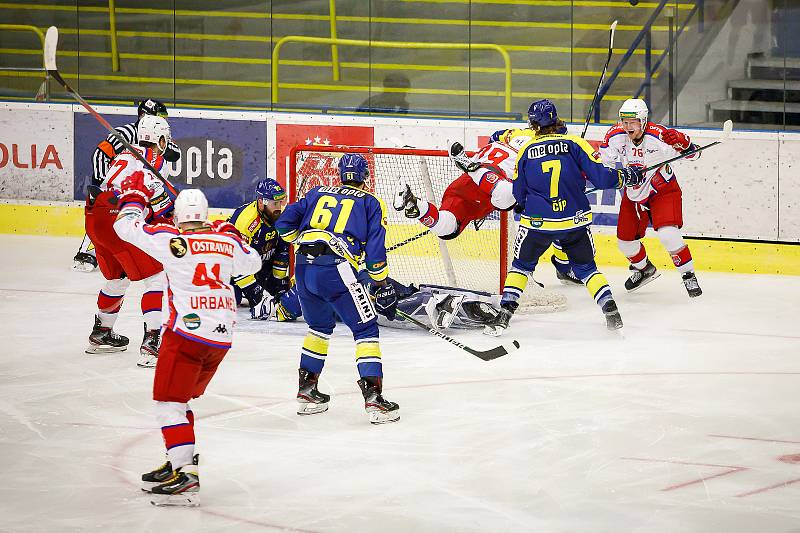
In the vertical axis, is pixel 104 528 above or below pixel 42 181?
below

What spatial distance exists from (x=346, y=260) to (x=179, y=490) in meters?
1.39

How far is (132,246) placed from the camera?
6.22m

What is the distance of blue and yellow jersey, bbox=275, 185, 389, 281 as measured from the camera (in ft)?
16.8

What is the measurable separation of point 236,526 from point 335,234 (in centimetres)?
159

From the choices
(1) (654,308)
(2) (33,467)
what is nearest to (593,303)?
(1) (654,308)

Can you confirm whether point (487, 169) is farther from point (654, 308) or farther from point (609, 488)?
point (609, 488)

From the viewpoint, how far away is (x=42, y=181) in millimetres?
10352

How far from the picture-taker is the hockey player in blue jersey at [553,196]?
6.75m

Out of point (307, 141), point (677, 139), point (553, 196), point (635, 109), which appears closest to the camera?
point (553, 196)

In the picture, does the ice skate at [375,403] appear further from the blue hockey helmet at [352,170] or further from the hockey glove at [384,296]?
the blue hockey helmet at [352,170]

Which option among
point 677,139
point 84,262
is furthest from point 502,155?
point 84,262

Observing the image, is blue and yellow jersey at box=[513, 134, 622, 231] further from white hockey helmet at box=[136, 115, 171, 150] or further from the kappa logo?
the kappa logo

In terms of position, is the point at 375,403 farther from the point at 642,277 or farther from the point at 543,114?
the point at 642,277

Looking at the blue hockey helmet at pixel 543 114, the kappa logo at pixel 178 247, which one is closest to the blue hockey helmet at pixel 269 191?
the blue hockey helmet at pixel 543 114
